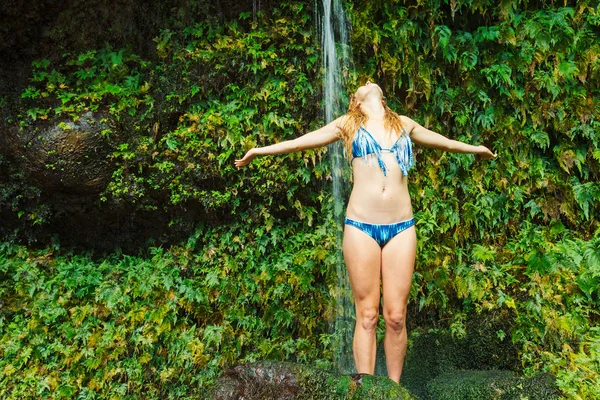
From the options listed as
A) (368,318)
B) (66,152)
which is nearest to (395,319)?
(368,318)

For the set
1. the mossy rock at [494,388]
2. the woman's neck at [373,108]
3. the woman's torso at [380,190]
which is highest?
the woman's neck at [373,108]

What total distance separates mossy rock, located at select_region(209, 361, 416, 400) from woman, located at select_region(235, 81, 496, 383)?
521 mm

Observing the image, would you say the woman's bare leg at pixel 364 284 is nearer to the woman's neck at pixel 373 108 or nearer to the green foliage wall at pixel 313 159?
the woman's neck at pixel 373 108

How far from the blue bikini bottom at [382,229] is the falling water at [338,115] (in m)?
1.91

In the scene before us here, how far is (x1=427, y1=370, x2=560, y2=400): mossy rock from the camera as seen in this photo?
4.10 metres

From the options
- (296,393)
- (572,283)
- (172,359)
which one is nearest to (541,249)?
(572,283)

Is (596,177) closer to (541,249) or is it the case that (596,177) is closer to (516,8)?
(541,249)

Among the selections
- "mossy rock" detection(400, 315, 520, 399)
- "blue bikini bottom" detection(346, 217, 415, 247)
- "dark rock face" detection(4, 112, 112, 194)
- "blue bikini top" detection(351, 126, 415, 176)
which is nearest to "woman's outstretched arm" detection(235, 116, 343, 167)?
"blue bikini top" detection(351, 126, 415, 176)

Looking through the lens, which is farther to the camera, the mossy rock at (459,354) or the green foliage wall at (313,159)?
the green foliage wall at (313,159)

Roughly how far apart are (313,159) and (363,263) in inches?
88.7

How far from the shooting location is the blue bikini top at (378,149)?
13.0ft

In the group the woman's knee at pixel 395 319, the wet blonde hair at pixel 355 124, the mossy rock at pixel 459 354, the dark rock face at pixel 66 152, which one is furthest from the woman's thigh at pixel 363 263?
the dark rock face at pixel 66 152

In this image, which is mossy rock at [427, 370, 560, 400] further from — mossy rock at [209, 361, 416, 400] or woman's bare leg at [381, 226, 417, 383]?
mossy rock at [209, 361, 416, 400]

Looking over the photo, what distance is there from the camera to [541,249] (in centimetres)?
563
